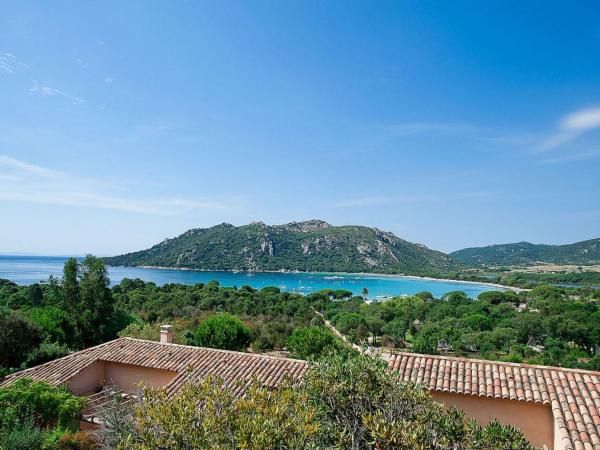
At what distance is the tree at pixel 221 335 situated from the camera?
2191 cm

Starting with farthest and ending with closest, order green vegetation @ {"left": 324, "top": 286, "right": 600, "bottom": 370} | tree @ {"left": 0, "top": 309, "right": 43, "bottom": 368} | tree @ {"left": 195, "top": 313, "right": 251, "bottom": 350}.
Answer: green vegetation @ {"left": 324, "top": 286, "right": 600, "bottom": 370} → tree @ {"left": 195, "top": 313, "right": 251, "bottom": 350} → tree @ {"left": 0, "top": 309, "right": 43, "bottom": 368}

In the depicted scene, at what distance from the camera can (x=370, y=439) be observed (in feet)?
14.3

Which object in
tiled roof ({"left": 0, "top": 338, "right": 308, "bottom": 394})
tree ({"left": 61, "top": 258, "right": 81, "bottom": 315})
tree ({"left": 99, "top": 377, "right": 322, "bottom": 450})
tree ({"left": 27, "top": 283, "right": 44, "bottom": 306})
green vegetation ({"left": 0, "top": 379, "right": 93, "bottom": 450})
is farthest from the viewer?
tree ({"left": 27, "top": 283, "right": 44, "bottom": 306})

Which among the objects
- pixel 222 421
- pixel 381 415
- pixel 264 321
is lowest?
pixel 264 321

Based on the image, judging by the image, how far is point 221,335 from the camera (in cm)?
2188

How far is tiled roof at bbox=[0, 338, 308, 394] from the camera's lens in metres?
11.4

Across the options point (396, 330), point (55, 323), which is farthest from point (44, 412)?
point (396, 330)

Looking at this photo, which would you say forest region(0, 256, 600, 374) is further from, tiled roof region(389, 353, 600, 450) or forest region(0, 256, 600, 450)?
tiled roof region(389, 353, 600, 450)

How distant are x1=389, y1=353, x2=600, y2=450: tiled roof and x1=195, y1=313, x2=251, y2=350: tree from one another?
43.0 ft

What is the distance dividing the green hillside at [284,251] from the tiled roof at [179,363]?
127 meters

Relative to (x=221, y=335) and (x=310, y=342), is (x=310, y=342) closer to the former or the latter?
(x=310, y=342)

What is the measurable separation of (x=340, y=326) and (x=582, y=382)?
33.3 meters

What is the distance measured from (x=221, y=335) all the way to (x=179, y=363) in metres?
9.53

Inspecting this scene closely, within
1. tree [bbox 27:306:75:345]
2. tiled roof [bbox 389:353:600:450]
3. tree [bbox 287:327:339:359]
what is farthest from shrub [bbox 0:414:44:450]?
tree [bbox 27:306:75:345]
